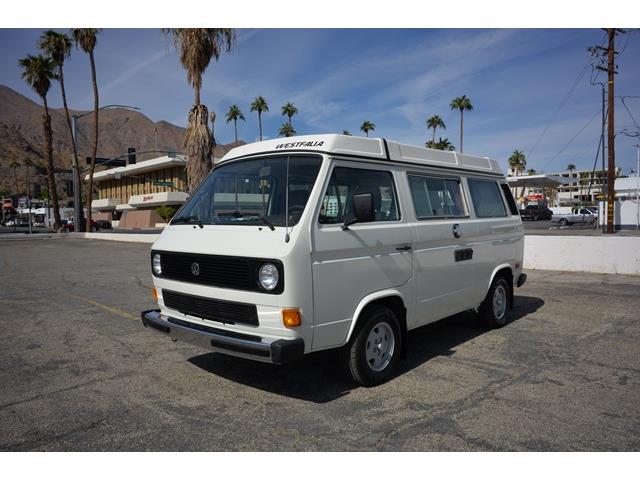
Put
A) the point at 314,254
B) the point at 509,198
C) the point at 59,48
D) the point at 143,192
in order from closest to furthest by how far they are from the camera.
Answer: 1. the point at 314,254
2. the point at 509,198
3. the point at 59,48
4. the point at 143,192

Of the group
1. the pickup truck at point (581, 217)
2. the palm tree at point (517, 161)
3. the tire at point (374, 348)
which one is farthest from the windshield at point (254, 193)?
the palm tree at point (517, 161)

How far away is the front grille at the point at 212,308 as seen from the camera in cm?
406

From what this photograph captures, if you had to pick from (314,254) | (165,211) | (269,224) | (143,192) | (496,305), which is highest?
(143,192)

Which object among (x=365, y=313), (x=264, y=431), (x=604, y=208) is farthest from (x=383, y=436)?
(x=604, y=208)

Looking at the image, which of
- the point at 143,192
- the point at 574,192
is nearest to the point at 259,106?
the point at 143,192

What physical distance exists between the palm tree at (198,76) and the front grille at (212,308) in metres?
17.0

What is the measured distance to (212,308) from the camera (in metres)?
4.34

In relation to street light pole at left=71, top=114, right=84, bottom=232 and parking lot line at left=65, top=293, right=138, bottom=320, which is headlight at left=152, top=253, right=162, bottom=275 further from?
street light pole at left=71, top=114, right=84, bottom=232

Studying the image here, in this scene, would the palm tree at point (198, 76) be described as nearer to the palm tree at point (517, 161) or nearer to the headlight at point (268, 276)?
the headlight at point (268, 276)

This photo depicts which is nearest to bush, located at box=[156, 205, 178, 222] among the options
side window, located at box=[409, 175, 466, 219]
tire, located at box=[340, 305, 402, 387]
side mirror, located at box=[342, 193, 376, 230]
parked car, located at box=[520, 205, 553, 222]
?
parked car, located at box=[520, 205, 553, 222]

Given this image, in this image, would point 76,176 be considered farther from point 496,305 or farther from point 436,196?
point 436,196

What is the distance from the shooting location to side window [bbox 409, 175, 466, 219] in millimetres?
5273

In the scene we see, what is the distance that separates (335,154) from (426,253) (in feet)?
5.21

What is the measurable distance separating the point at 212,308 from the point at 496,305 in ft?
14.3
